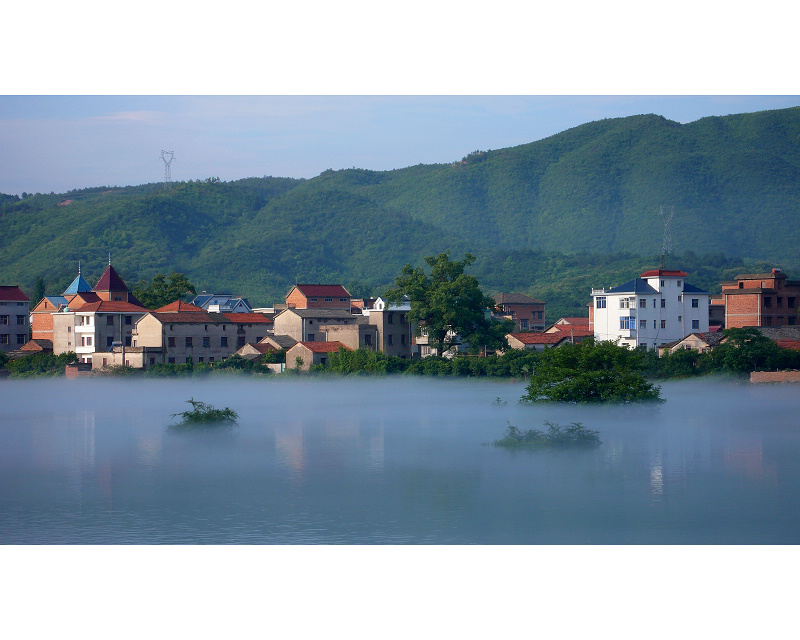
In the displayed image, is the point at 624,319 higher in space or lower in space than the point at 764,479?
higher

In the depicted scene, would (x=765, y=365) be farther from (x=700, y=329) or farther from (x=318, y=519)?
(x=318, y=519)

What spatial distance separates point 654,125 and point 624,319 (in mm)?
89085

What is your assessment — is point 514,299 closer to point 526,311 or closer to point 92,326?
point 526,311

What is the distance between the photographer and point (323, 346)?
1372 inches

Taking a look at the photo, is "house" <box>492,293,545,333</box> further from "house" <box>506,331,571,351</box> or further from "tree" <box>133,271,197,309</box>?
"tree" <box>133,271,197,309</box>

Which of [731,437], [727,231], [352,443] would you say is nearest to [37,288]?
[352,443]

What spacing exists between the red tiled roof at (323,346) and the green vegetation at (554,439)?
17190 mm

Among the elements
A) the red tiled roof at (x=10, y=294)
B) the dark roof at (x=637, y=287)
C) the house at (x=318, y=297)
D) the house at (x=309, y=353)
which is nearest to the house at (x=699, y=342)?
the dark roof at (x=637, y=287)

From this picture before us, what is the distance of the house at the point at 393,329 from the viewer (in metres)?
35.1

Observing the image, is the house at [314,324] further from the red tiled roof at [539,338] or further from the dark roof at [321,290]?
the dark roof at [321,290]

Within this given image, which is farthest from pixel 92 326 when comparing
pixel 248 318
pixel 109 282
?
pixel 248 318

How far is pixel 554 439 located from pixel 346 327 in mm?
18948

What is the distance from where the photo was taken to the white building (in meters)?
32.9

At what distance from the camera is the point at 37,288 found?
51.5 metres
